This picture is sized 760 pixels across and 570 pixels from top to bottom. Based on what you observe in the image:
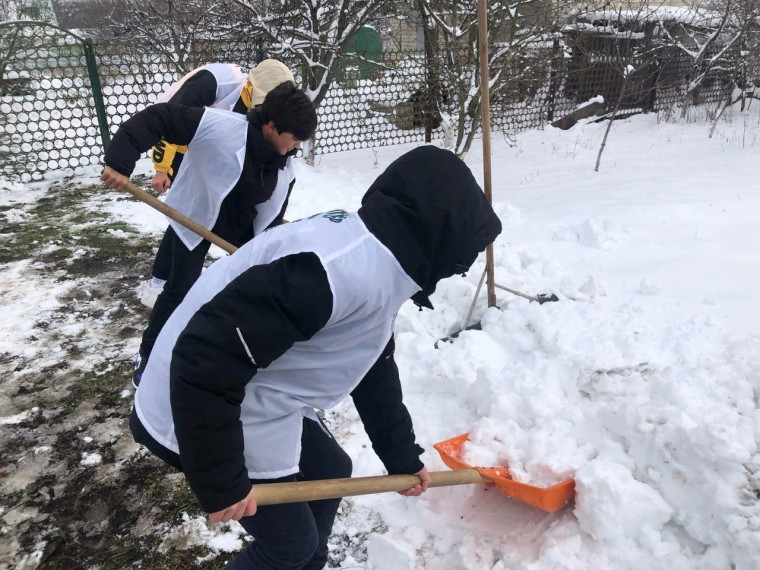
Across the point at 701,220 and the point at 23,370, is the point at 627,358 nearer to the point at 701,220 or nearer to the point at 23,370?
the point at 701,220

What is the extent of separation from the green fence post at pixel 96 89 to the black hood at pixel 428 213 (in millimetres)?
6765

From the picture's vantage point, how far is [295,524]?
1505 millimetres

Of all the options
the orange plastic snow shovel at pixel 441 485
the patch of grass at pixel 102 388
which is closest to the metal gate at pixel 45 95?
the patch of grass at pixel 102 388

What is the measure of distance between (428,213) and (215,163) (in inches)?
68.6

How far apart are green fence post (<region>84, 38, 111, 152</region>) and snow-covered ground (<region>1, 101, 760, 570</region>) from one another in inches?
155

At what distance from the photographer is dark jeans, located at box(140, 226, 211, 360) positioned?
2828 mm

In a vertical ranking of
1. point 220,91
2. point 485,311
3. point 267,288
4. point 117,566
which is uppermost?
point 220,91

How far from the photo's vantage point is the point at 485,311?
11.6 ft

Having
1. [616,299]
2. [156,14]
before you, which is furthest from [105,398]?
Result: [156,14]

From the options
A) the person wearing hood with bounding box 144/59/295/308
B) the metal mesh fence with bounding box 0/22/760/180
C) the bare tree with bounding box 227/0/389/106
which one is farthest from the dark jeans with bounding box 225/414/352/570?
the bare tree with bounding box 227/0/389/106

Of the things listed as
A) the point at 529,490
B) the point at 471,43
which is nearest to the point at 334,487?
the point at 529,490

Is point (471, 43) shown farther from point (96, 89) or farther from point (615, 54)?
point (96, 89)

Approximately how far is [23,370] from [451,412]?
237cm

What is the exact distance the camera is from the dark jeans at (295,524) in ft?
4.89
